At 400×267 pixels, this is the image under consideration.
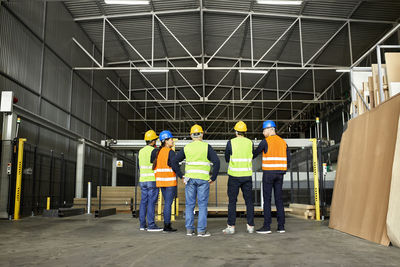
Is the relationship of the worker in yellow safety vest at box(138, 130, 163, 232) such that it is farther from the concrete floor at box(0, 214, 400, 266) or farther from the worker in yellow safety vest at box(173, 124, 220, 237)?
the concrete floor at box(0, 214, 400, 266)

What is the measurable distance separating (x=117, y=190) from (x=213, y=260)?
12.8 meters

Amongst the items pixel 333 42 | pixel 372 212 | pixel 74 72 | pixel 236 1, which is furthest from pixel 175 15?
pixel 372 212

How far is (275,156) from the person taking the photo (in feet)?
20.7

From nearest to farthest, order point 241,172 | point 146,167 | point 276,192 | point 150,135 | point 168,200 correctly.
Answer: point 241,172, point 276,192, point 168,200, point 146,167, point 150,135

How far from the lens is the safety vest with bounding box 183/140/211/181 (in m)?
5.90

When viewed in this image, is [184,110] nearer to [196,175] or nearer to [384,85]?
[384,85]

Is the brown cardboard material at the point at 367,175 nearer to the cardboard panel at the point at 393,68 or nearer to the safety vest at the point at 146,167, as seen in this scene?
the cardboard panel at the point at 393,68

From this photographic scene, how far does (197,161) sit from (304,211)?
545 centimetres

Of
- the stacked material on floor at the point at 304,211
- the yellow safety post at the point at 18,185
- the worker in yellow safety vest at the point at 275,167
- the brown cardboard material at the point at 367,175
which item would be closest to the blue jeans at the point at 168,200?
the worker in yellow safety vest at the point at 275,167

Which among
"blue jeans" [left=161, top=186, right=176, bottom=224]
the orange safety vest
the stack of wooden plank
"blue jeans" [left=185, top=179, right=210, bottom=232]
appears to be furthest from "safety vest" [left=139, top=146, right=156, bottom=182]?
the stack of wooden plank

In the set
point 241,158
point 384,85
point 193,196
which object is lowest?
point 193,196

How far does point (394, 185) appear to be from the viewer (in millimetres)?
4461

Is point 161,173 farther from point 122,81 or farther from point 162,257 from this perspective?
point 122,81

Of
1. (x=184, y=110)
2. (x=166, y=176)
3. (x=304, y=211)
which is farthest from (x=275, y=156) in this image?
(x=184, y=110)
